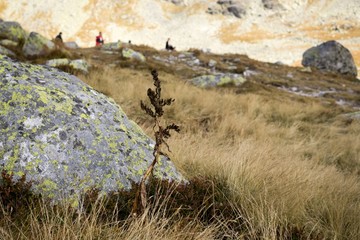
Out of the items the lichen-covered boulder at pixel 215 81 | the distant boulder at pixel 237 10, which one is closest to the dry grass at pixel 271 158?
the lichen-covered boulder at pixel 215 81

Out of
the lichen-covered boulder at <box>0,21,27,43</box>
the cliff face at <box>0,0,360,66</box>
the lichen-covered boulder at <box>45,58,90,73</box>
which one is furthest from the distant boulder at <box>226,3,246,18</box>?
the lichen-covered boulder at <box>45,58,90,73</box>

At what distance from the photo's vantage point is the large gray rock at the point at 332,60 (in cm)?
2962

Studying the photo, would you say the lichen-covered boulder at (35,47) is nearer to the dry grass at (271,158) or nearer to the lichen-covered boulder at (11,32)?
the lichen-covered boulder at (11,32)

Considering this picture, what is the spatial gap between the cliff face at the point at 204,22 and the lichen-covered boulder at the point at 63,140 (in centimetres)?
4733

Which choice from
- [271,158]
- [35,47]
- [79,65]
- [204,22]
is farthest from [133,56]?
[204,22]

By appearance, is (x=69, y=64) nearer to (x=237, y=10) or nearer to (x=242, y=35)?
(x=242, y=35)

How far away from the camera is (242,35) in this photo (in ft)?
196

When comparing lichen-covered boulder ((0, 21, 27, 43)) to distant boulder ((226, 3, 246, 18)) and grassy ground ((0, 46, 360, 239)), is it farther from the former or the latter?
distant boulder ((226, 3, 246, 18))

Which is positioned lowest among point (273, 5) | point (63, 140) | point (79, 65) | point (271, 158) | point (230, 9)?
point (271, 158)

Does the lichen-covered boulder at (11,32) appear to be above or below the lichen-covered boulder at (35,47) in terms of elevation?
above

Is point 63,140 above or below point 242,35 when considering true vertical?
below

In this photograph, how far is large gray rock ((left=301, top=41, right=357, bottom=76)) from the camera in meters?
29.6

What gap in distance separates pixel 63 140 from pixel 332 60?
103 feet

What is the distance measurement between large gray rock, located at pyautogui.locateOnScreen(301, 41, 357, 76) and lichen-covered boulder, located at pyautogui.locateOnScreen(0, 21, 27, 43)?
25300 millimetres
